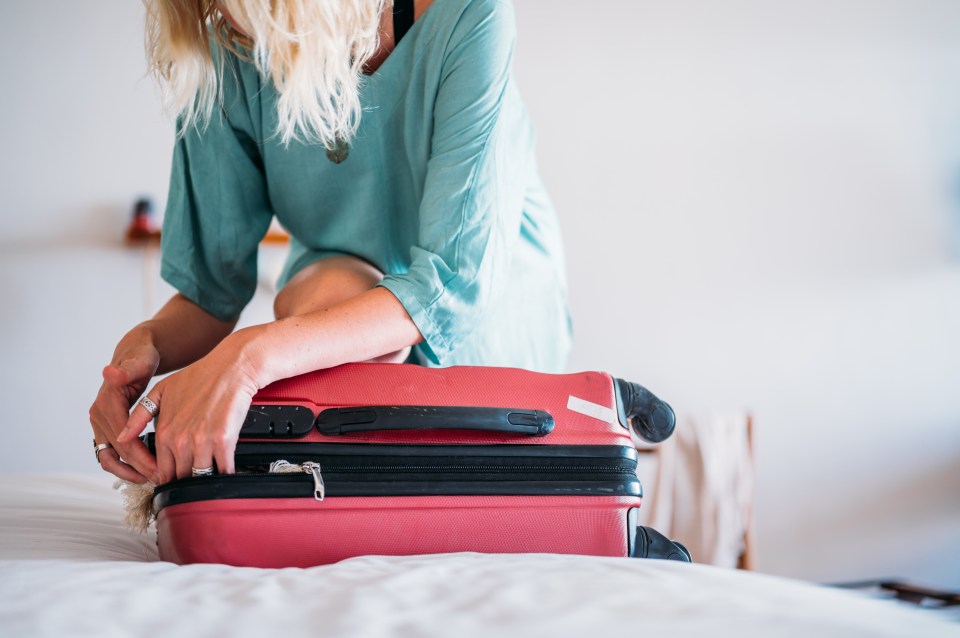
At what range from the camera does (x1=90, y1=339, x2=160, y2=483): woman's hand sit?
1.96ft

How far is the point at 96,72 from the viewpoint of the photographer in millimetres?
2137

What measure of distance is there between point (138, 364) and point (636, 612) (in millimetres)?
602

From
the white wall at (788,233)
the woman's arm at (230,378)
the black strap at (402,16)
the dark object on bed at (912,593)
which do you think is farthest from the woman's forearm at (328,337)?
the white wall at (788,233)

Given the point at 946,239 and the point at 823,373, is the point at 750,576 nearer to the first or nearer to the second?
the point at 823,373

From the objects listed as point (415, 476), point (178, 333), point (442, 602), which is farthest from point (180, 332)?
point (442, 602)

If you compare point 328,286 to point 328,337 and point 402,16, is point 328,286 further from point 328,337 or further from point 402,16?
point 402,16

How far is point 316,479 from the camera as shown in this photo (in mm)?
529

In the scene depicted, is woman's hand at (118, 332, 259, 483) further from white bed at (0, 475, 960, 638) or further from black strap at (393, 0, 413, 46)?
black strap at (393, 0, 413, 46)

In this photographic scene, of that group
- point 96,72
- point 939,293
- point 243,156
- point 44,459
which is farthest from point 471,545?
point 939,293

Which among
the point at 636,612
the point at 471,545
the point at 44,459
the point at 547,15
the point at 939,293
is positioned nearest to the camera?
the point at 636,612

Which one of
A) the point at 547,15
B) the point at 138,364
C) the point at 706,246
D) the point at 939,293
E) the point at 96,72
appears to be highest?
the point at 547,15

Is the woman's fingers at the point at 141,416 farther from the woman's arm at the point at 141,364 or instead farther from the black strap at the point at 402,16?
the black strap at the point at 402,16

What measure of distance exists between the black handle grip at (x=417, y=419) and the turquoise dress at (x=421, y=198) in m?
0.15

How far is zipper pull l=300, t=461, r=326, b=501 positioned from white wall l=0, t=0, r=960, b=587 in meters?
1.98
